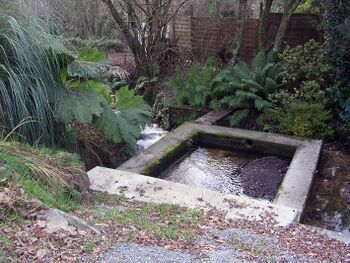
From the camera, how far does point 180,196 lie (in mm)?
4574

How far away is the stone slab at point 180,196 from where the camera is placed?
13.8ft

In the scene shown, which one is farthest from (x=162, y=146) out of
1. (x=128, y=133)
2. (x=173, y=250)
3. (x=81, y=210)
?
(x=173, y=250)

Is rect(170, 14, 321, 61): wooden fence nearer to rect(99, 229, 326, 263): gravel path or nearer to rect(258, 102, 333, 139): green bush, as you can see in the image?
rect(258, 102, 333, 139): green bush

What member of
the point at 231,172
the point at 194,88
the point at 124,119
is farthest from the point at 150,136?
the point at 231,172

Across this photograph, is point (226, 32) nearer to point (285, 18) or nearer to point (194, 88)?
point (285, 18)

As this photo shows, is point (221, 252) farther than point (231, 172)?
No

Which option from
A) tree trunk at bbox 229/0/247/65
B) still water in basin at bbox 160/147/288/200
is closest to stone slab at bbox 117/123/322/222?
still water in basin at bbox 160/147/288/200

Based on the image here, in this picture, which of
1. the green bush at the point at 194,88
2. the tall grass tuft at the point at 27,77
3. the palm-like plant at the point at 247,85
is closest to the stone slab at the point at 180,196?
the tall grass tuft at the point at 27,77

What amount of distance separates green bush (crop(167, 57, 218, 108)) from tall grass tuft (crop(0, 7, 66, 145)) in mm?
4203

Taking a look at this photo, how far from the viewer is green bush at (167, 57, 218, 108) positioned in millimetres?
8913

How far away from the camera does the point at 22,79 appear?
479cm

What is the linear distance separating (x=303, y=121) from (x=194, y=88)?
2509 mm

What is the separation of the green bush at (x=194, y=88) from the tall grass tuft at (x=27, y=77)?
13.8 ft

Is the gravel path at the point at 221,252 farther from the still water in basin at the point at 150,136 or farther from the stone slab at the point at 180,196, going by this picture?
the still water in basin at the point at 150,136
